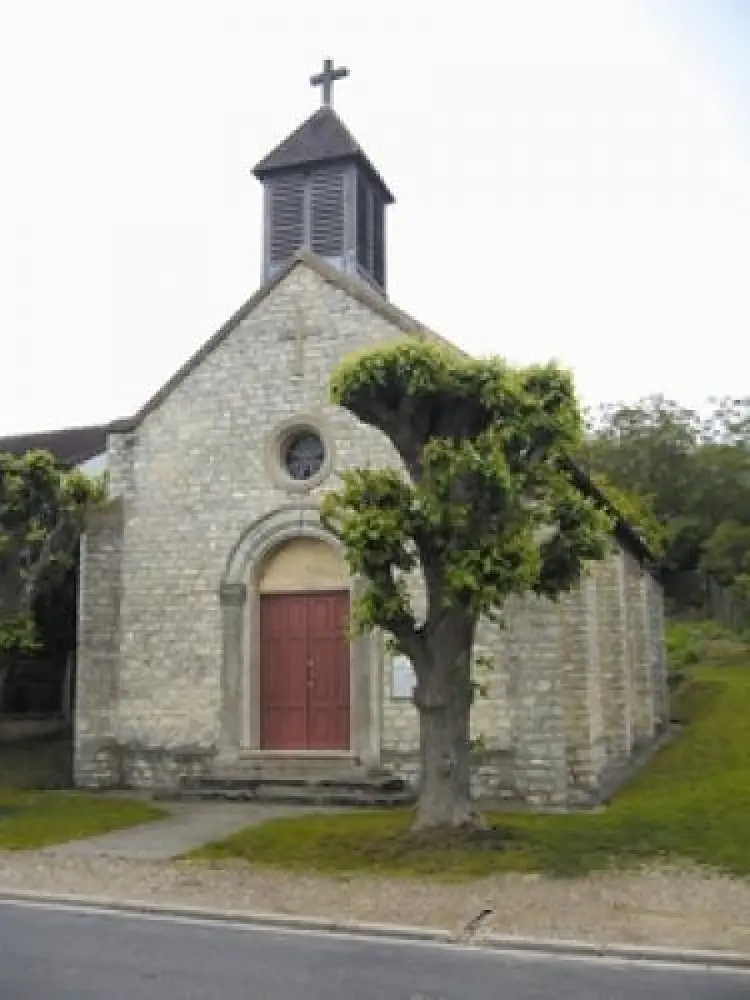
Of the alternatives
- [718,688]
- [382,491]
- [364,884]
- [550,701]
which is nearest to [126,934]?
[364,884]

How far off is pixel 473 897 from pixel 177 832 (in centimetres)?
462

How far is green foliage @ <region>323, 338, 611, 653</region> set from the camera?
1051 cm

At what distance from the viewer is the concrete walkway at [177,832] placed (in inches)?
430

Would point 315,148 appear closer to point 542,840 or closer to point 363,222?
point 363,222

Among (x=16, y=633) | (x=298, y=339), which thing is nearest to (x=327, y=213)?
(x=298, y=339)

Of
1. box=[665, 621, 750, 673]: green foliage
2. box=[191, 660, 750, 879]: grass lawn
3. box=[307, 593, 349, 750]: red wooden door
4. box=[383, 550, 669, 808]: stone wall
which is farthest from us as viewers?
box=[665, 621, 750, 673]: green foliage

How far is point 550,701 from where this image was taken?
13539 mm

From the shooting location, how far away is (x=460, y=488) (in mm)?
10828

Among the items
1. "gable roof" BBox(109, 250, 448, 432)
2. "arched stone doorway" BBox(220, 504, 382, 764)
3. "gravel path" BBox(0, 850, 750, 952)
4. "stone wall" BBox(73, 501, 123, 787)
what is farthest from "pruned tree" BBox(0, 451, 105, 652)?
"gravel path" BBox(0, 850, 750, 952)

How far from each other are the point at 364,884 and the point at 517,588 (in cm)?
324

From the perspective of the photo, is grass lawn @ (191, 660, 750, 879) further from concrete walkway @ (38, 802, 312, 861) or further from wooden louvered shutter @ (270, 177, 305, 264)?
wooden louvered shutter @ (270, 177, 305, 264)

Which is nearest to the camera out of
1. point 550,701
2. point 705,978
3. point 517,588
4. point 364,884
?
point 705,978

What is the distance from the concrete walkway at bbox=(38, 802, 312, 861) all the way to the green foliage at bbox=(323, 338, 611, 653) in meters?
3.17

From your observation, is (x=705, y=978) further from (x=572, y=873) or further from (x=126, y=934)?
(x=126, y=934)
